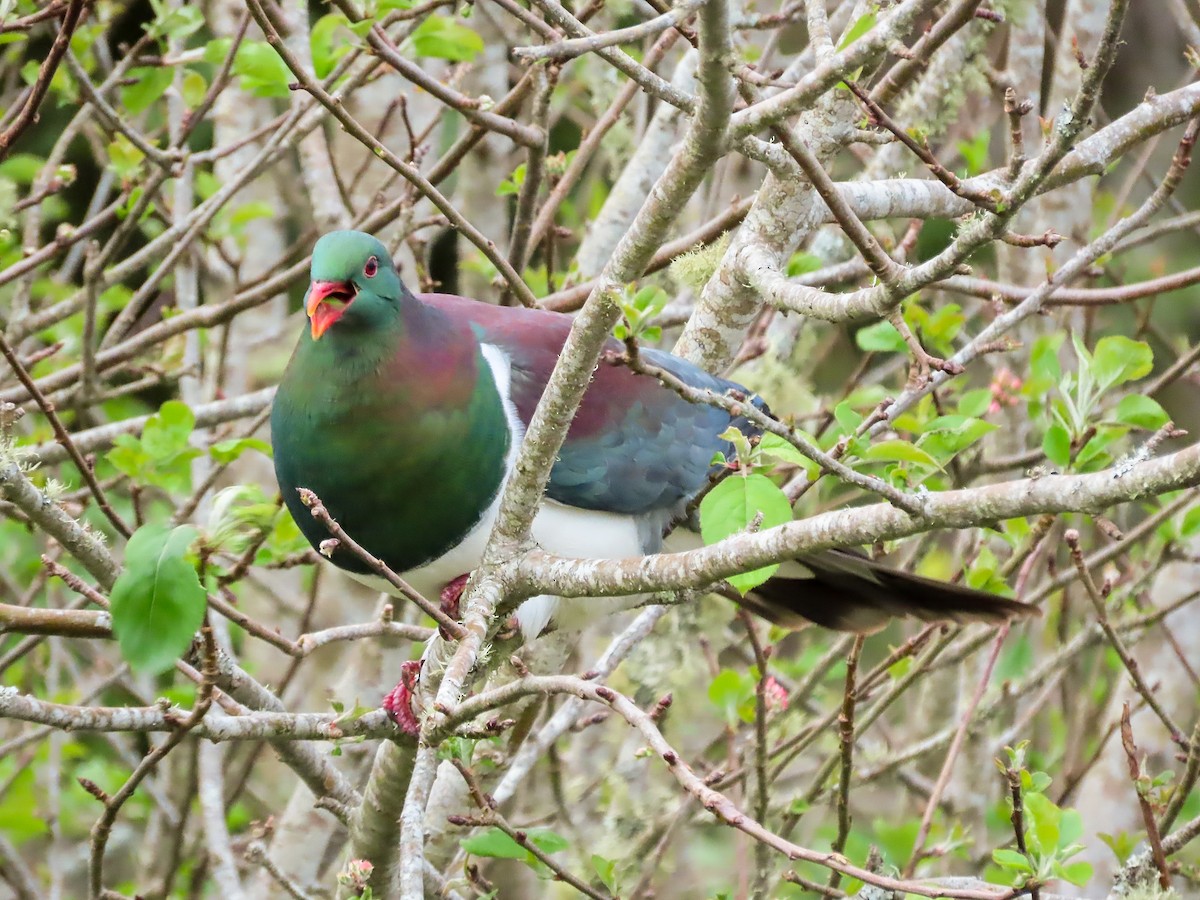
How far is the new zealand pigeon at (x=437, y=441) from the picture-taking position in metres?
2.53

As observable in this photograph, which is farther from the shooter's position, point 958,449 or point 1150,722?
point 1150,722

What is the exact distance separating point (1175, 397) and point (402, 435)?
17.6ft

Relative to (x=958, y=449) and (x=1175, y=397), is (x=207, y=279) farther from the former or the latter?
(x=1175, y=397)

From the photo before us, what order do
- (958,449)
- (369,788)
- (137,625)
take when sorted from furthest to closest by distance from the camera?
(369,788), (958,449), (137,625)

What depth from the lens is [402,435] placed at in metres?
2.56

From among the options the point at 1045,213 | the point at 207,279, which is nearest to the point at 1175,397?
the point at 1045,213

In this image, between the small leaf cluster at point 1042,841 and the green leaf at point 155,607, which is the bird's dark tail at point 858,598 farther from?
the green leaf at point 155,607

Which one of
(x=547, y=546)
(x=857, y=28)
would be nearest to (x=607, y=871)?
(x=547, y=546)

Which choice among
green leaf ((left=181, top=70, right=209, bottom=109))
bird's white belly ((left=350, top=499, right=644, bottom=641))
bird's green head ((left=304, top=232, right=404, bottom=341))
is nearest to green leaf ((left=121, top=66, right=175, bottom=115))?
green leaf ((left=181, top=70, right=209, bottom=109))

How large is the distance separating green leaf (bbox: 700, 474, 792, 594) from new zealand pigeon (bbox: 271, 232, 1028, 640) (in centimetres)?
62

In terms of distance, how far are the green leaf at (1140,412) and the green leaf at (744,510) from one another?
3.16 ft

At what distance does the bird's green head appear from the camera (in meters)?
2.50

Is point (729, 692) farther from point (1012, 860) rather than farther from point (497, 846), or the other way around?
point (1012, 860)

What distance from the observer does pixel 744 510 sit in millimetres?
1746
